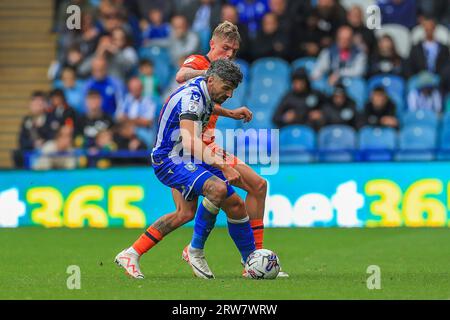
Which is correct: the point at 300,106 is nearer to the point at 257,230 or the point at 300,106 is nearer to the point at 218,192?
the point at 257,230

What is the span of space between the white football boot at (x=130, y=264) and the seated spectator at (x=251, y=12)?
1048 cm

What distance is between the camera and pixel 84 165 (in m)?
18.1

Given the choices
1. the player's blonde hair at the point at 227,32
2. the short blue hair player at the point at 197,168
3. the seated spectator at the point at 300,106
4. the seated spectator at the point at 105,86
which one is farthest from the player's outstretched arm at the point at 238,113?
the seated spectator at the point at 105,86

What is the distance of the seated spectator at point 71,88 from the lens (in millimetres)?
20297

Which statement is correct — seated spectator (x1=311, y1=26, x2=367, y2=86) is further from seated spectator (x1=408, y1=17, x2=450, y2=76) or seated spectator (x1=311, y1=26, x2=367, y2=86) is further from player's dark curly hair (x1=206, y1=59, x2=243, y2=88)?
player's dark curly hair (x1=206, y1=59, x2=243, y2=88)

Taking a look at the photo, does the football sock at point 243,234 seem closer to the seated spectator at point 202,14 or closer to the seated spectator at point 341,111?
the seated spectator at point 341,111

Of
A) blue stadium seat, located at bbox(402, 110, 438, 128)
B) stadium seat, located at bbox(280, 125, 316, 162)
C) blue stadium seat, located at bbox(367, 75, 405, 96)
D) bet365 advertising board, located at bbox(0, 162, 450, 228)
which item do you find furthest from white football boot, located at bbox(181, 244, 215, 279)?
blue stadium seat, located at bbox(367, 75, 405, 96)

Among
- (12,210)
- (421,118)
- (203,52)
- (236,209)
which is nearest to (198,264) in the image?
(236,209)

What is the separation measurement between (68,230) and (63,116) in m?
2.68

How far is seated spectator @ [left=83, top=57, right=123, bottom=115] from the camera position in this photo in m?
19.7

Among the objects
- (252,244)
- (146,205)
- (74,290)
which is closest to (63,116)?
(146,205)

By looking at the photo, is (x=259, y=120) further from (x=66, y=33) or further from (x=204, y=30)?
(x=66, y=33)

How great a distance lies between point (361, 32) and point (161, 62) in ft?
11.9

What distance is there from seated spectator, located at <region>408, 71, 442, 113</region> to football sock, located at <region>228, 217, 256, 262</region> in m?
9.12
